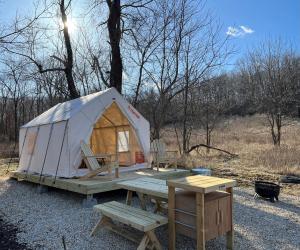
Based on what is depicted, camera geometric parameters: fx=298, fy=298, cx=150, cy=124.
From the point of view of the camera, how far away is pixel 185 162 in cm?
1020

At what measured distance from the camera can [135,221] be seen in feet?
11.2

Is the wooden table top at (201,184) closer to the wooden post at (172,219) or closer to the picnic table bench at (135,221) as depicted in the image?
the wooden post at (172,219)

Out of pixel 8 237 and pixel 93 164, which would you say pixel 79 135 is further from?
Result: pixel 8 237

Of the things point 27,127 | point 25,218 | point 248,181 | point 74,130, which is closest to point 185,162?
point 248,181

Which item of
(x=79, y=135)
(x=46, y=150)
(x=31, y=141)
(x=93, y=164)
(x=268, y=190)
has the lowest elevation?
(x=268, y=190)

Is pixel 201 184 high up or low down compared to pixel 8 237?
up

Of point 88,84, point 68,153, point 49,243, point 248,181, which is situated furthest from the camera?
point 88,84

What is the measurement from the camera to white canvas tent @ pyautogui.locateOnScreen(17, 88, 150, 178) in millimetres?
6977

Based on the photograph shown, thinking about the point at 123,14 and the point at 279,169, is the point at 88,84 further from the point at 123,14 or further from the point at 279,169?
the point at 279,169

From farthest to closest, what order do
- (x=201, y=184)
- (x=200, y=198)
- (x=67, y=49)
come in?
1. (x=67, y=49)
2. (x=201, y=184)
3. (x=200, y=198)

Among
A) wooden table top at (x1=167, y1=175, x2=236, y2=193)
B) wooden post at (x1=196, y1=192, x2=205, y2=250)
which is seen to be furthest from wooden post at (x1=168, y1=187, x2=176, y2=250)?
wooden post at (x1=196, y1=192, x2=205, y2=250)

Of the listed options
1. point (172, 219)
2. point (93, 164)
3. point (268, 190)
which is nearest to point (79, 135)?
point (93, 164)

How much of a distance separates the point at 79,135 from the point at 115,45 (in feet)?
15.7

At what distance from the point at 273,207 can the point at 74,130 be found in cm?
454
